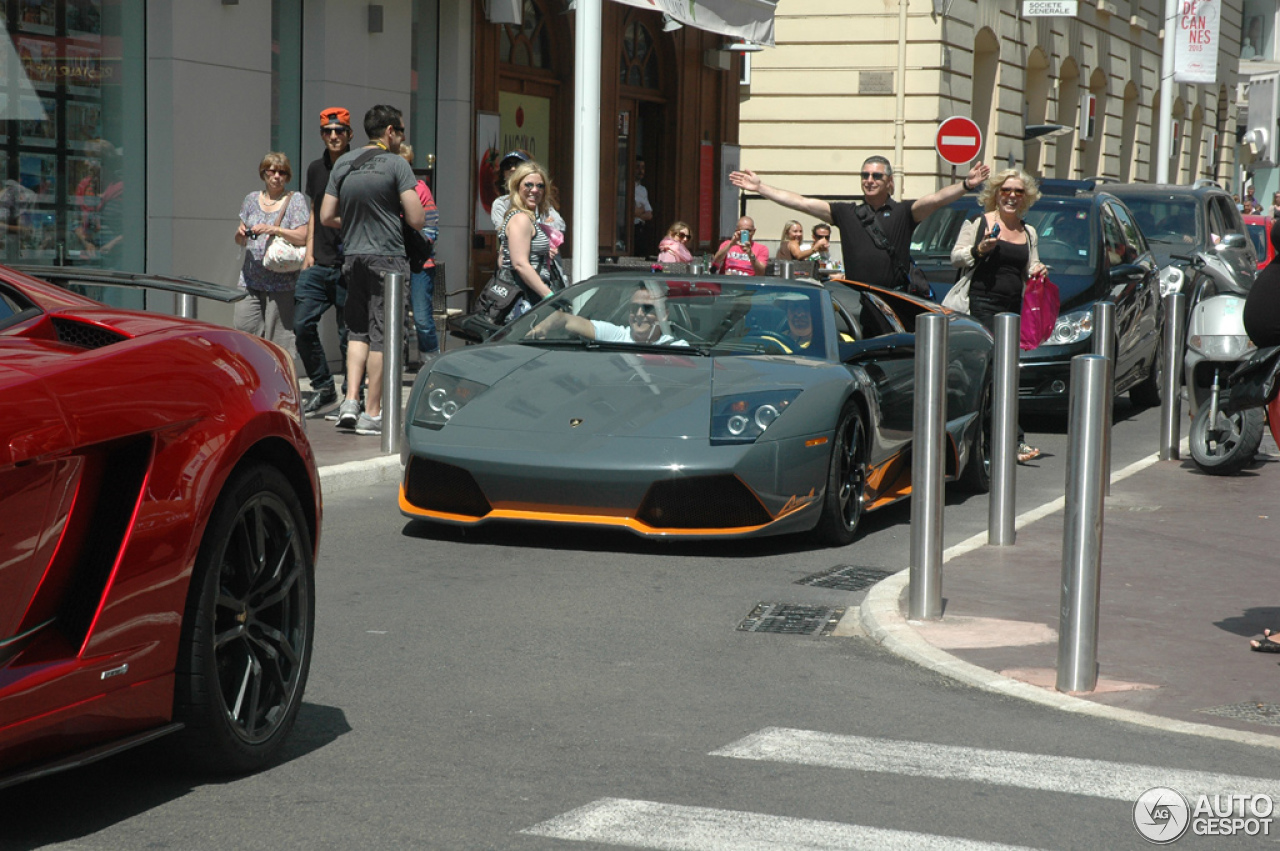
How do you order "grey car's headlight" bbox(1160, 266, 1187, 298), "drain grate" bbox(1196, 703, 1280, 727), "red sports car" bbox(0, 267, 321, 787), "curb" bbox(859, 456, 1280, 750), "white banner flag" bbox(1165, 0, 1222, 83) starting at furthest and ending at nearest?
1. "white banner flag" bbox(1165, 0, 1222, 83)
2. "grey car's headlight" bbox(1160, 266, 1187, 298)
3. "drain grate" bbox(1196, 703, 1280, 727)
4. "curb" bbox(859, 456, 1280, 750)
5. "red sports car" bbox(0, 267, 321, 787)

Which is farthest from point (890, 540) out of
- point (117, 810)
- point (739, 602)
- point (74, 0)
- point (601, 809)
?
point (74, 0)

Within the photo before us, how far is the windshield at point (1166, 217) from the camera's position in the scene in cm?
1769

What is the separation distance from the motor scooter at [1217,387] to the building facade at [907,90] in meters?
18.7

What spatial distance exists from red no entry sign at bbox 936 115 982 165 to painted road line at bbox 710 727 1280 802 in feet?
60.2

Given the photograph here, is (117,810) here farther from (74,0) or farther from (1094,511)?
(74,0)

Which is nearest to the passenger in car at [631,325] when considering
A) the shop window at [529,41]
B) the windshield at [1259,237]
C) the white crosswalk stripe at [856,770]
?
the white crosswalk stripe at [856,770]

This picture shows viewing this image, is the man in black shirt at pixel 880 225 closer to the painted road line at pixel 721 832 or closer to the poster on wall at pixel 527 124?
the poster on wall at pixel 527 124

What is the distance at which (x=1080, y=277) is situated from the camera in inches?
523

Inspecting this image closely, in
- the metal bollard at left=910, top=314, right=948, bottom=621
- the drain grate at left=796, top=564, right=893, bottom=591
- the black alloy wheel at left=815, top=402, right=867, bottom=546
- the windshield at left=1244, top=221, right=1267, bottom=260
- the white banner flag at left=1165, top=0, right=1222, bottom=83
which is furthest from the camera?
the white banner flag at left=1165, top=0, right=1222, bottom=83

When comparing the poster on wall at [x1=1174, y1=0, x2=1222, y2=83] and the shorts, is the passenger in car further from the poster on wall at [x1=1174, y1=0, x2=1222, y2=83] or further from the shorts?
the poster on wall at [x1=1174, y1=0, x2=1222, y2=83]

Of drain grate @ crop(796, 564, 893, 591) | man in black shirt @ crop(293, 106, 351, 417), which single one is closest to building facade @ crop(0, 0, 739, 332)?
man in black shirt @ crop(293, 106, 351, 417)

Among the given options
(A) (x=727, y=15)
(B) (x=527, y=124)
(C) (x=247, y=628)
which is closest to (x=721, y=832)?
(C) (x=247, y=628)

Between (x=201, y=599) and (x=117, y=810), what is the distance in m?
0.51

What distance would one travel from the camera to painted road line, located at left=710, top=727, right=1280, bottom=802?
429cm
